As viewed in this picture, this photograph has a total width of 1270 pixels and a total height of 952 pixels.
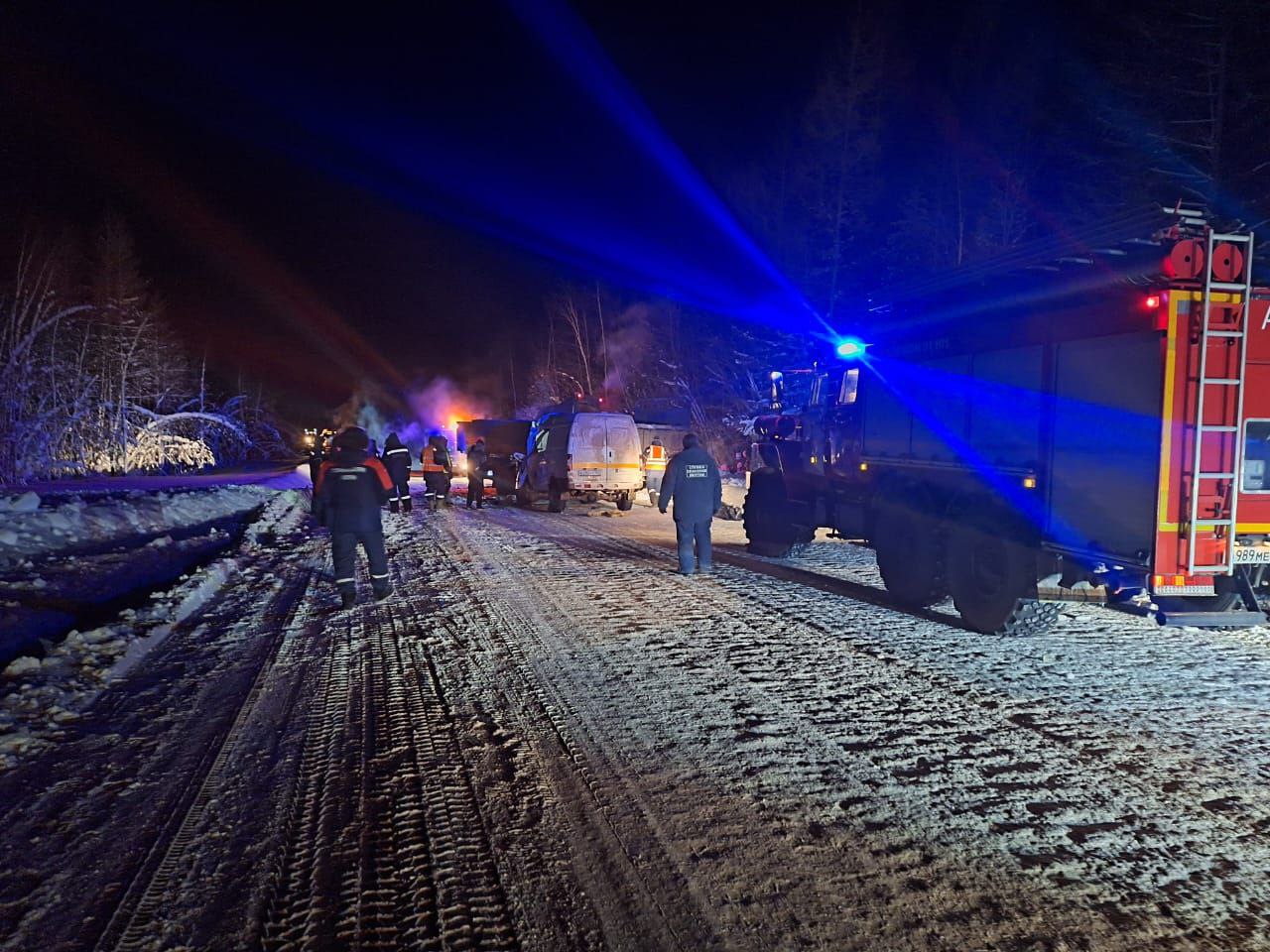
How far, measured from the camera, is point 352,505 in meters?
8.98

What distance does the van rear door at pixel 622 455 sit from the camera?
19531 millimetres

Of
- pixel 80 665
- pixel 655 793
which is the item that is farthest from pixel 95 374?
pixel 655 793

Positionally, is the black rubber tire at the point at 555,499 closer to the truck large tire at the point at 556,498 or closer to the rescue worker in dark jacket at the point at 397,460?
the truck large tire at the point at 556,498

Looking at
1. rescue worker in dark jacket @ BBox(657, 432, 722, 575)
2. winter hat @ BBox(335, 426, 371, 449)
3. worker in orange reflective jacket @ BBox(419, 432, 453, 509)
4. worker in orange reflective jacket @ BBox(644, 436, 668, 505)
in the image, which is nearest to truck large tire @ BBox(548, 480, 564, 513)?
worker in orange reflective jacket @ BBox(644, 436, 668, 505)

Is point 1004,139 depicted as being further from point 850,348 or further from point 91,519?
point 91,519

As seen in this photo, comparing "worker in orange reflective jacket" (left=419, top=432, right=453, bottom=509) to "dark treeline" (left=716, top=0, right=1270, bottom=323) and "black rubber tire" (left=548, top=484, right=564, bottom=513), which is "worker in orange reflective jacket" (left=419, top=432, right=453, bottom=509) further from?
"dark treeline" (left=716, top=0, right=1270, bottom=323)

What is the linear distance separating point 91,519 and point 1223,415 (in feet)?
56.4

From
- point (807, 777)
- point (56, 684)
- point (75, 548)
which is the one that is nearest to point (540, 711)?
point (807, 777)

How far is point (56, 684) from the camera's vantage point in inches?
224

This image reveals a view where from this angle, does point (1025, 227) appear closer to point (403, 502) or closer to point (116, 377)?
point (403, 502)

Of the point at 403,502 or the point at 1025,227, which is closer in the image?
Answer: the point at 403,502

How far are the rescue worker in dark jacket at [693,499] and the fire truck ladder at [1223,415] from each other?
5.58 meters

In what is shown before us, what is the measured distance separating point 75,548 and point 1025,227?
26103 millimetres

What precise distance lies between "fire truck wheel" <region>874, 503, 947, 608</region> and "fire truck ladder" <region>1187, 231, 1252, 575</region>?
2.53 metres
